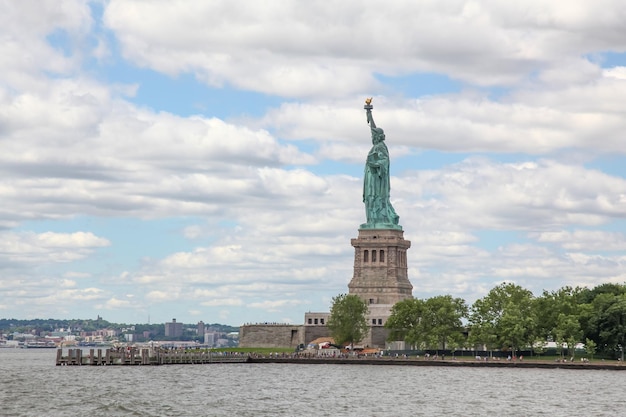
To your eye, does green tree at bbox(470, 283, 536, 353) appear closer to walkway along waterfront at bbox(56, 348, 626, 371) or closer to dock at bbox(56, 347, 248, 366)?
walkway along waterfront at bbox(56, 348, 626, 371)

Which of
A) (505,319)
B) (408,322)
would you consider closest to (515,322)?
(505,319)

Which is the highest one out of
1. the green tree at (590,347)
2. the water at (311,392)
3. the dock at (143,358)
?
the green tree at (590,347)

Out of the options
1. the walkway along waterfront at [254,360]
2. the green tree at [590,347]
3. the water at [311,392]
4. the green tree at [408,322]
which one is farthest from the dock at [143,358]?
the green tree at [590,347]

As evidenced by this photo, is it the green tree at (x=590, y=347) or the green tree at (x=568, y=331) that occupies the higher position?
the green tree at (x=568, y=331)

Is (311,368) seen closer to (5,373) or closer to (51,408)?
(5,373)

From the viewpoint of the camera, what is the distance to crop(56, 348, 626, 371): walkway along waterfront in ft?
568

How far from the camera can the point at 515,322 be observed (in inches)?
7101

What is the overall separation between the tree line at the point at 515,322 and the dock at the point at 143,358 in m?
25.9

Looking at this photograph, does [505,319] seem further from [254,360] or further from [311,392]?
[311,392]

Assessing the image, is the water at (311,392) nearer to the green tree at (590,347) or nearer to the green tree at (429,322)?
the green tree at (590,347)

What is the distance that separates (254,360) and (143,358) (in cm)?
2177

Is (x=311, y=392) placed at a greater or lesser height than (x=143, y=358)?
lesser

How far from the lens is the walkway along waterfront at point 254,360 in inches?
6811

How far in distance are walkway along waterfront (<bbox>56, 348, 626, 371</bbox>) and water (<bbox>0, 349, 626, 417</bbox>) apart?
241 cm
